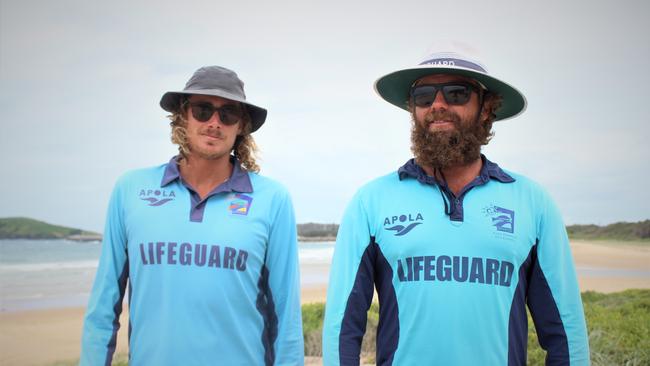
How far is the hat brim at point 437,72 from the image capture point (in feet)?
8.59

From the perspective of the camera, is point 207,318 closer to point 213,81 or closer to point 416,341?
point 416,341

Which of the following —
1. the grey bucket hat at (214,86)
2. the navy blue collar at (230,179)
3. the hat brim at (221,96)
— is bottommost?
the navy blue collar at (230,179)

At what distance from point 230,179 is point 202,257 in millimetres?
519

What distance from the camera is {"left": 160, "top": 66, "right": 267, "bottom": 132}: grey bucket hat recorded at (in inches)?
115

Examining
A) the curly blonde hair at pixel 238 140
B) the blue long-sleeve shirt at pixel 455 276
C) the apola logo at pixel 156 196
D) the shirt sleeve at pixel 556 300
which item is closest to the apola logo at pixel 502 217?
the blue long-sleeve shirt at pixel 455 276

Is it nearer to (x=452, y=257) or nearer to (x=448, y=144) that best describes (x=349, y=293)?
(x=452, y=257)

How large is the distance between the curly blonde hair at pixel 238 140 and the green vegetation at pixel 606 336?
4127 mm

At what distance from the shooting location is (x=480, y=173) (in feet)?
8.57

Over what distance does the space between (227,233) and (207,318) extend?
1.43 feet

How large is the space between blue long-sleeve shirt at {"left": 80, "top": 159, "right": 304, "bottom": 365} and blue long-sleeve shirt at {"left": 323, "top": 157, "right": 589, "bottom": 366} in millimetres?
488

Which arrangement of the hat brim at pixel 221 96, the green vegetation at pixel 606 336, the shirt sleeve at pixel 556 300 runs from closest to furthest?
the shirt sleeve at pixel 556 300 → the hat brim at pixel 221 96 → the green vegetation at pixel 606 336

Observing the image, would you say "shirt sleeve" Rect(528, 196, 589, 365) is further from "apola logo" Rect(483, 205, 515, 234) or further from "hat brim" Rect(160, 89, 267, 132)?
"hat brim" Rect(160, 89, 267, 132)

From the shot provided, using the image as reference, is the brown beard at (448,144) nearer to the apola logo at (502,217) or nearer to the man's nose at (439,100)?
the man's nose at (439,100)

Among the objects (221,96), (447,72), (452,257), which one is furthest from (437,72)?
(221,96)
